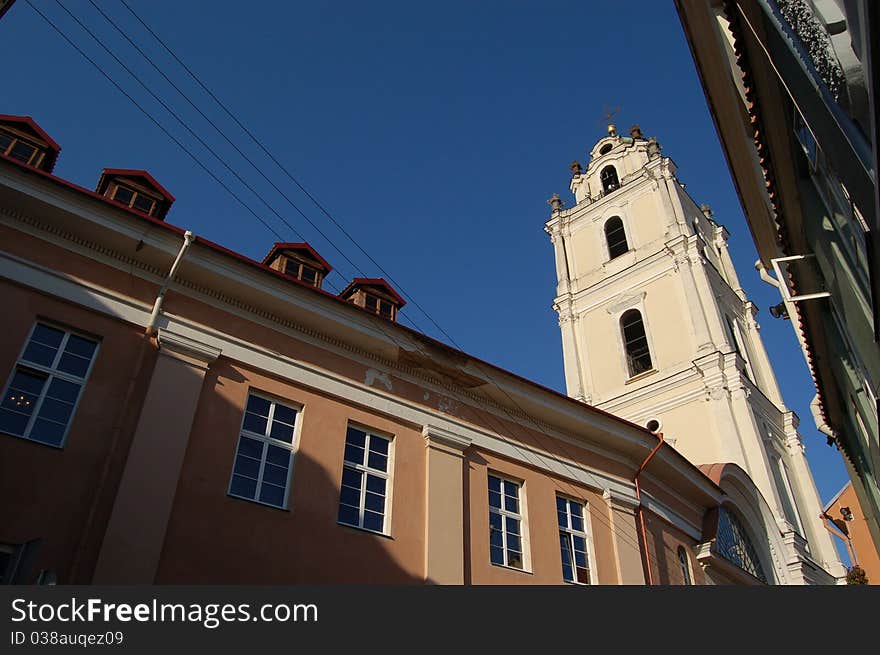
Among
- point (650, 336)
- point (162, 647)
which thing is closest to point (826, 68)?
point (162, 647)

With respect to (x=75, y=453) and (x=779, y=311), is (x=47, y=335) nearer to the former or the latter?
(x=75, y=453)

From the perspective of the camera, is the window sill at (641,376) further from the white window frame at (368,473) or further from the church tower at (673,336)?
the white window frame at (368,473)

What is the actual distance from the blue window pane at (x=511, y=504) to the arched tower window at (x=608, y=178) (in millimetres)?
29970

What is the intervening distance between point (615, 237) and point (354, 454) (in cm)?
2825

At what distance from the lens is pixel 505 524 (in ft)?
42.1

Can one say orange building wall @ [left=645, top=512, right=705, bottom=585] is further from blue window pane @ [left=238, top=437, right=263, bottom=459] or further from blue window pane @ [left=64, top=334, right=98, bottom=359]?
blue window pane @ [left=64, top=334, right=98, bottom=359]

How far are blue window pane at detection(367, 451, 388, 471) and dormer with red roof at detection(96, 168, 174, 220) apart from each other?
18.6 feet

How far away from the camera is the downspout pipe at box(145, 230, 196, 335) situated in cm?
1029

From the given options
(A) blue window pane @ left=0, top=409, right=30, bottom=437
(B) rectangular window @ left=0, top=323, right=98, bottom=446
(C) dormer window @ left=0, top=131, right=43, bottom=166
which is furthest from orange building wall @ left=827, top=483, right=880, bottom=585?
(C) dormer window @ left=0, top=131, right=43, bottom=166

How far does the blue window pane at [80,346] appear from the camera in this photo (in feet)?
31.8

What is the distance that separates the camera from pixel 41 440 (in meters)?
8.81

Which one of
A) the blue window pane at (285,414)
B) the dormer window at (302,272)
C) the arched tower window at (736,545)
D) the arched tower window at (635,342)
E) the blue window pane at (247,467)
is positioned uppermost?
the arched tower window at (635,342)

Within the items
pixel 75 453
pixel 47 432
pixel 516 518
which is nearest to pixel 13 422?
pixel 47 432

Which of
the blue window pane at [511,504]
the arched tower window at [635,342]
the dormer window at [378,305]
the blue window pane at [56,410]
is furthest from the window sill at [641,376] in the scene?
the blue window pane at [56,410]
